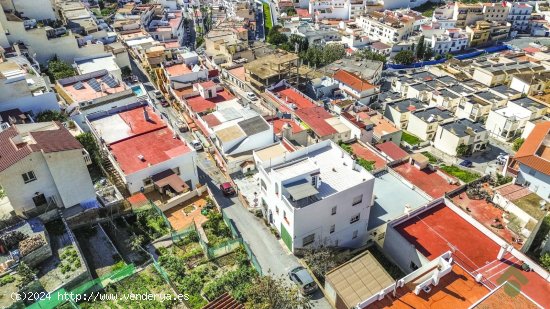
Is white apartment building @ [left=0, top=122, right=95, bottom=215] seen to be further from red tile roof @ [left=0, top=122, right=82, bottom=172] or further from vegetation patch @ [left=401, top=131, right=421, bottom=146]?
vegetation patch @ [left=401, top=131, right=421, bottom=146]

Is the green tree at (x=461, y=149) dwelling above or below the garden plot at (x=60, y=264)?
below

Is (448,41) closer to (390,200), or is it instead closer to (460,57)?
(460,57)

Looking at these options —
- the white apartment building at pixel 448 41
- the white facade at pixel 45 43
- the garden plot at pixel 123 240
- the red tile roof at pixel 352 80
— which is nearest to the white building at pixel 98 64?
the white facade at pixel 45 43

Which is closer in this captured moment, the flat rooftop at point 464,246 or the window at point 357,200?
the flat rooftop at point 464,246

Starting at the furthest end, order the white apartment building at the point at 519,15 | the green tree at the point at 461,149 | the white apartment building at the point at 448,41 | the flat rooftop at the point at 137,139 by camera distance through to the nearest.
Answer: the white apartment building at the point at 519,15 → the white apartment building at the point at 448,41 → the green tree at the point at 461,149 → the flat rooftop at the point at 137,139

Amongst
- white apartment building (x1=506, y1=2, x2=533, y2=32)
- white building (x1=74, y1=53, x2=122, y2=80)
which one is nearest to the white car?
white building (x1=74, y1=53, x2=122, y2=80)

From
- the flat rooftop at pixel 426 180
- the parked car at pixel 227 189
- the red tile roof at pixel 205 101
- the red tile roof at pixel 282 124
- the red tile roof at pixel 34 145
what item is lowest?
the parked car at pixel 227 189

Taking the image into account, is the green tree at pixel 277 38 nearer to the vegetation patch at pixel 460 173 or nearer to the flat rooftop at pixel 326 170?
the vegetation patch at pixel 460 173
